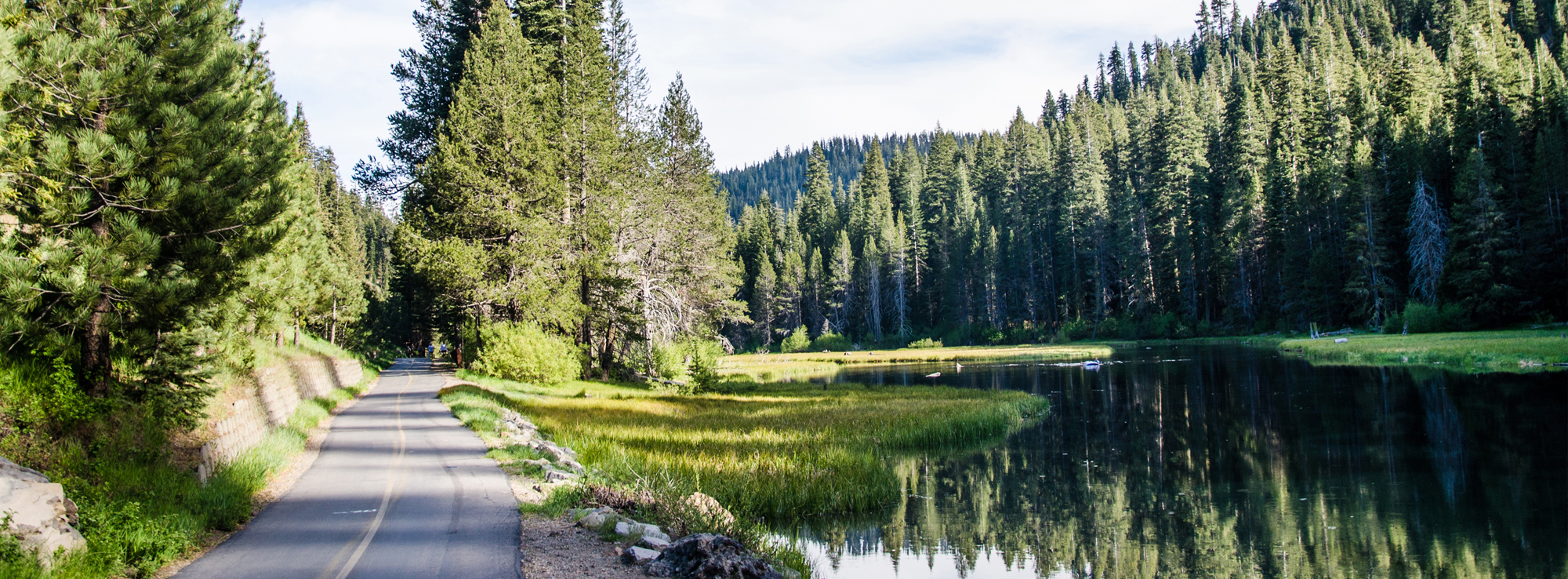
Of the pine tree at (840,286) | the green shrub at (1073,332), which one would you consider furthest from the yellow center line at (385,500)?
the pine tree at (840,286)

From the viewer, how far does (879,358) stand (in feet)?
225

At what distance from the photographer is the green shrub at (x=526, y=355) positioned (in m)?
32.1

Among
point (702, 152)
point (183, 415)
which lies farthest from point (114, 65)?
point (702, 152)

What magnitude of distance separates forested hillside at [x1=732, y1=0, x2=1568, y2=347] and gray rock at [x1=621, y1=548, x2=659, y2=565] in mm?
58407

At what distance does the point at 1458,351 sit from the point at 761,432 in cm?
3708

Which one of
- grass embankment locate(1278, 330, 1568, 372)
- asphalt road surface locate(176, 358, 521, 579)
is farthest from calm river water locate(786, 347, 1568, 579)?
grass embankment locate(1278, 330, 1568, 372)

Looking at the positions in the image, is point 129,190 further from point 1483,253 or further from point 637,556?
point 1483,253

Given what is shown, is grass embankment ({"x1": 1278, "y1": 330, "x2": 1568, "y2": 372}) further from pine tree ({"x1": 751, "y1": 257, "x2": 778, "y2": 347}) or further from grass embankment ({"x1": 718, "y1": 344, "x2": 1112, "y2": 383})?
pine tree ({"x1": 751, "y1": 257, "x2": 778, "y2": 347})

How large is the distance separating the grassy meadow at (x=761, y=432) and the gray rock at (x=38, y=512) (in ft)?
20.5

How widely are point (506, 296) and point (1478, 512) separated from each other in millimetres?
29397

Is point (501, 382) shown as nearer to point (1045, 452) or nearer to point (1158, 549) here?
point (1045, 452)

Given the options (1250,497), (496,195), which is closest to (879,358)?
(496,195)

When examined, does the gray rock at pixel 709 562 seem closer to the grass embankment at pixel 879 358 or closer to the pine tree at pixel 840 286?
the grass embankment at pixel 879 358

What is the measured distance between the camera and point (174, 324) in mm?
13125
